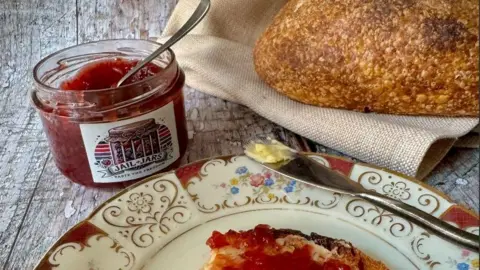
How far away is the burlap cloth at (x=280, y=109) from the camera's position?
58.0 inches

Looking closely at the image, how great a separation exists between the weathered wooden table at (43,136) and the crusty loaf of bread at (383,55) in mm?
156

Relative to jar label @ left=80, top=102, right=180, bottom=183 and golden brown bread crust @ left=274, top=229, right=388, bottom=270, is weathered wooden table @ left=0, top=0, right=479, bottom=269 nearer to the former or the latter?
jar label @ left=80, top=102, right=180, bottom=183

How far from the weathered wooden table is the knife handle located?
7 cm

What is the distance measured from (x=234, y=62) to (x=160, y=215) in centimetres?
68

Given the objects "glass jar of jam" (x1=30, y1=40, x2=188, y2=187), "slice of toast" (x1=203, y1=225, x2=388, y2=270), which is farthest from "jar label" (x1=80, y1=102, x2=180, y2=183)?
"slice of toast" (x1=203, y1=225, x2=388, y2=270)

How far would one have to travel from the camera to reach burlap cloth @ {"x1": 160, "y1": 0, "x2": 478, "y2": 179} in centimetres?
147

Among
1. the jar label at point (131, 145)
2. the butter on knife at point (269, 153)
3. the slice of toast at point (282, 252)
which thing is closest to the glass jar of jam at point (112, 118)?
the jar label at point (131, 145)

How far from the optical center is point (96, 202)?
1416 mm

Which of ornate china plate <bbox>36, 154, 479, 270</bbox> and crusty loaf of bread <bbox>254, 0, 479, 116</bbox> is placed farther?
crusty loaf of bread <bbox>254, 0, 479, 116</bbox>

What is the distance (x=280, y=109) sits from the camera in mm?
1646

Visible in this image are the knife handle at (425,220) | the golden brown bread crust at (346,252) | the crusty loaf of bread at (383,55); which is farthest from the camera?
the crusty loaf of bread at (383,55)

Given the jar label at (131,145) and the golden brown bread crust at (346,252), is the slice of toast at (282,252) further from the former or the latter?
the jar label at (131,145)

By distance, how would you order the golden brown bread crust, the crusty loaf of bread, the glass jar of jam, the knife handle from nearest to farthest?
the knife handle → the golden brown bread crust → the glass jar of jam → the crusty loaf of bread

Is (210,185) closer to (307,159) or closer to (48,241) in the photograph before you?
(307,159)
